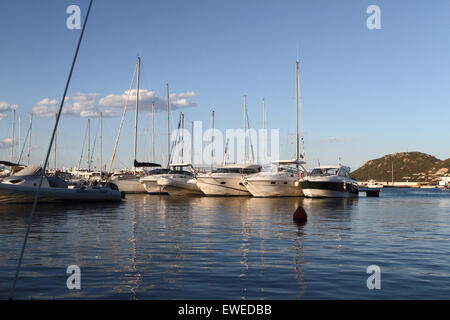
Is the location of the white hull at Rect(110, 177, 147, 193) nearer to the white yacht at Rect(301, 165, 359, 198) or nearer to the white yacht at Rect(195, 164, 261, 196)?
the white yacht at Rect(195, 164, 261, 196)

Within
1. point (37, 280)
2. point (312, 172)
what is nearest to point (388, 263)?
point (37, 280)

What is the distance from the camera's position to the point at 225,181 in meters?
58.1

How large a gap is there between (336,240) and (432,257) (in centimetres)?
420

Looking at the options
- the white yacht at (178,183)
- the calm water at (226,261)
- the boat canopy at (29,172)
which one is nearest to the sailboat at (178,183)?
the white yacht at (178,183)

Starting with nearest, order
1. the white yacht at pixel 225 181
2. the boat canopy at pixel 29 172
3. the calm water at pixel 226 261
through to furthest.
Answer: the calm water at pixel 226 261 < the boat canopy at pixel 29 172 < the white yacht at pixel 225 181

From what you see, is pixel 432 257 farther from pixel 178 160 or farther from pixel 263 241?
pixel 178 160

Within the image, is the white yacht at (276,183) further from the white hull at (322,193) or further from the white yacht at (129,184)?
the white yacht at (129,184)

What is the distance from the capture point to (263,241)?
17.3m

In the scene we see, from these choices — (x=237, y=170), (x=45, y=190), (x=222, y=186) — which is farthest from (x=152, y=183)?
(x=45, y=190)

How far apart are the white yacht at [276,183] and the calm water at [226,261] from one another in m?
30.9

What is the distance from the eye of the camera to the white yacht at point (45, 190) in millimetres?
37750

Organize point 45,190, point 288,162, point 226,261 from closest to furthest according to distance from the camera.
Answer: point 226,261
point 45,190
point 288,162

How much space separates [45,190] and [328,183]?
30396mm

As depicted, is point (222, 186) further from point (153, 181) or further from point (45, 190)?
point (45, 190)
